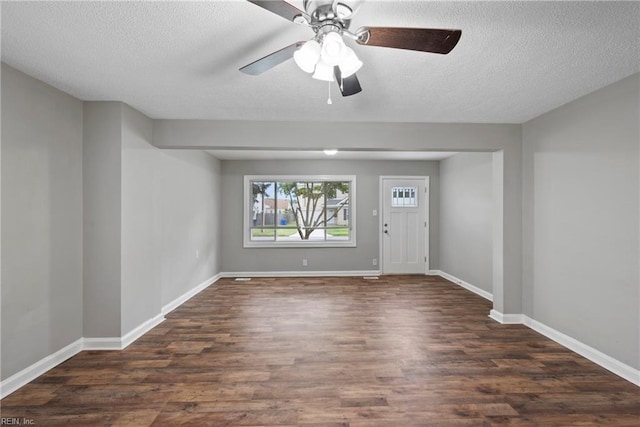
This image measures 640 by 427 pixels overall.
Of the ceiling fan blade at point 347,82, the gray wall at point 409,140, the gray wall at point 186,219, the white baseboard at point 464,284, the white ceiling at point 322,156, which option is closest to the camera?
the ceiling fan blade at point 347,82

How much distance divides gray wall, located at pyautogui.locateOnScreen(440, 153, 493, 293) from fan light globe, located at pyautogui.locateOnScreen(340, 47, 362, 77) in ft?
11.6

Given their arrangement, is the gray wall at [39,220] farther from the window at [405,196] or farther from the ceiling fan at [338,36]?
the window at [405,196]

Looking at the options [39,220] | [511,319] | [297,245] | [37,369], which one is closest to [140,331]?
[37,369]

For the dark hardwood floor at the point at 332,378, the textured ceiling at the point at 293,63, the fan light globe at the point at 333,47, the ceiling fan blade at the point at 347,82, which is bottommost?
the dark hardwood floor at the point at 332,378

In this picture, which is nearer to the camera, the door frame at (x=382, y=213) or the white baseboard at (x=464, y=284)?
the white baseboard at (x=464, y=284)

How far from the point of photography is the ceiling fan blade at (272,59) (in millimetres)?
1583

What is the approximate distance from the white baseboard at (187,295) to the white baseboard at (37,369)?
1096mm

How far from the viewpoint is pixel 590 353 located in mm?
2701

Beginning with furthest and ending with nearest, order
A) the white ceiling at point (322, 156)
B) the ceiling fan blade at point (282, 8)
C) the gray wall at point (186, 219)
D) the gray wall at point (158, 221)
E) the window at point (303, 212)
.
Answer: the window at point (303, 212)
the white ceiling at point (322, 156)
the gray wall at point (186, 219)
the gray wall at point (158, 221)
the ceiling fan blade at point (282, 8)

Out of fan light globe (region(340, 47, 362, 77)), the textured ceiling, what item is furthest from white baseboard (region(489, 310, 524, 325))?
fan light globe (region(340, 47, 362, 77))

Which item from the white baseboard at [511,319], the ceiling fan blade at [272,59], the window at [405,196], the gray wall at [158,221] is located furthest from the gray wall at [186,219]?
the white baseboard at [511,319]

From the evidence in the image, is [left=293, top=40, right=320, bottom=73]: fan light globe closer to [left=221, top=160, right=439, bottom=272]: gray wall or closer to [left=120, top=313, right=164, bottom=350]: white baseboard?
[left=120, top=313, right=164, bottom=350]: white baseboard

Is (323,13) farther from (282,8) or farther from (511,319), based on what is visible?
(511,319)

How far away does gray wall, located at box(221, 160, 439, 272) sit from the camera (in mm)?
6137
